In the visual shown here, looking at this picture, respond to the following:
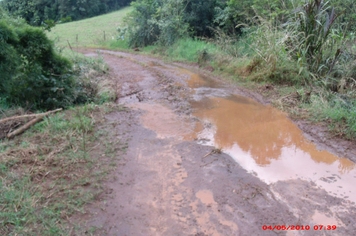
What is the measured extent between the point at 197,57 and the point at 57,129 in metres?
9.00

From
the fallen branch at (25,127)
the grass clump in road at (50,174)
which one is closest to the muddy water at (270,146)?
the grass clump in road at (50,174)

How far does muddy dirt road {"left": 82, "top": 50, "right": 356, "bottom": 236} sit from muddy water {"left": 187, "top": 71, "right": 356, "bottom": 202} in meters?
0.02

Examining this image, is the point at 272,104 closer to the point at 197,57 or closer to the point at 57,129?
the point at 57,129

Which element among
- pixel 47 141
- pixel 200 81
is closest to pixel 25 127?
pixel 47 141

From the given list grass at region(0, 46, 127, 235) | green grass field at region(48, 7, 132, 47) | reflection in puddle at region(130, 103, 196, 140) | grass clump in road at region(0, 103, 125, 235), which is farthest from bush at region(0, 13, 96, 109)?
green grass field at region(48, 7, 132, 47)

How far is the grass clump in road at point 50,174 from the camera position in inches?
103

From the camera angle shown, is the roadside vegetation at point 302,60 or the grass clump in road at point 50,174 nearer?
the grass clump in road at point 50,174

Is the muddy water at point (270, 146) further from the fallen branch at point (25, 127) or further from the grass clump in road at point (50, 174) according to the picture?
the fallen branch at point (25, 127)

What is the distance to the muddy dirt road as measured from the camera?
9.19 ft

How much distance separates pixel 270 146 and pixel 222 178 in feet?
5.13

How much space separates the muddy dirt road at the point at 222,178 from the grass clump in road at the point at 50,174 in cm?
34

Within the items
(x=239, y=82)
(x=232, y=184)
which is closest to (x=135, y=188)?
(x=232, y=184)

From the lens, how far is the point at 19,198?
2.86 meters

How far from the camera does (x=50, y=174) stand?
3.40 metres
